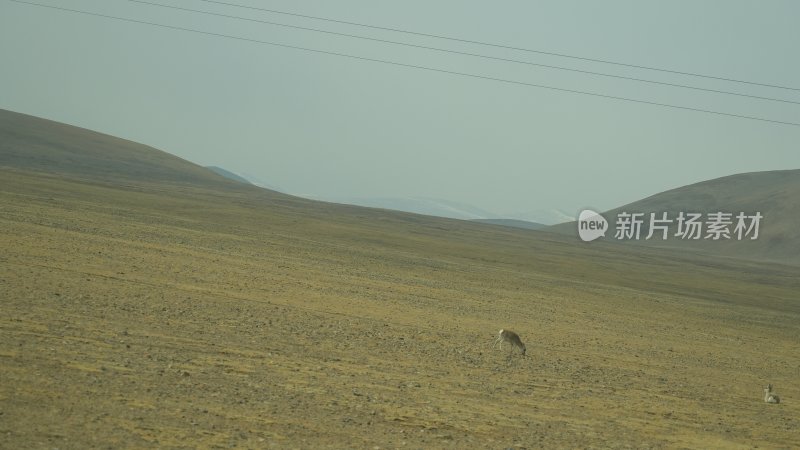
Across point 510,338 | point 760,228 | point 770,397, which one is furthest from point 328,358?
point 760,228

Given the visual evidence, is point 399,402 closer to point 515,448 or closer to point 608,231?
point 515,448

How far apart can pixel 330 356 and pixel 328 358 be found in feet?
0.69

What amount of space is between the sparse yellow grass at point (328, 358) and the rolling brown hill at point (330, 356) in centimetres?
6

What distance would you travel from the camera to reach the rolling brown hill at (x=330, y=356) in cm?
998

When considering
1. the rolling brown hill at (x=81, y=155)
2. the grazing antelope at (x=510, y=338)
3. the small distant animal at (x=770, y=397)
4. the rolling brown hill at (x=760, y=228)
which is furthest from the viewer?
the rolling brown hill at (x=760, y=228)

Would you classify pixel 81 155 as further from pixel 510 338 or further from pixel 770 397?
pixel 770 397

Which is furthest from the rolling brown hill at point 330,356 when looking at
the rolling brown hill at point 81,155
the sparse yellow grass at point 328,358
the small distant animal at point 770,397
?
the rolling brown hill at point 81,155

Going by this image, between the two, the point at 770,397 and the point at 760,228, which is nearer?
the point at 770,397

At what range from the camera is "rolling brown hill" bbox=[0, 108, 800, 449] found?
9984mm

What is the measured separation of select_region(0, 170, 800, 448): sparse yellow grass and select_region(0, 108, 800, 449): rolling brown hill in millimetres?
56

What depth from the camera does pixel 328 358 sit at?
1436cm

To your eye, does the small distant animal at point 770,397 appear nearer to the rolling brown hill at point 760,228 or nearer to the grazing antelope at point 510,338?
the grazing antelope at point 510,338

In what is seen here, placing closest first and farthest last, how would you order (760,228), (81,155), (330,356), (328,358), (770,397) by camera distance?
(328,358), (330,356), (770,397), (81,155), (760,228)

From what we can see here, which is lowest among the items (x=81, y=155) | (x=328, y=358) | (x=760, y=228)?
(x=328, y=358)
